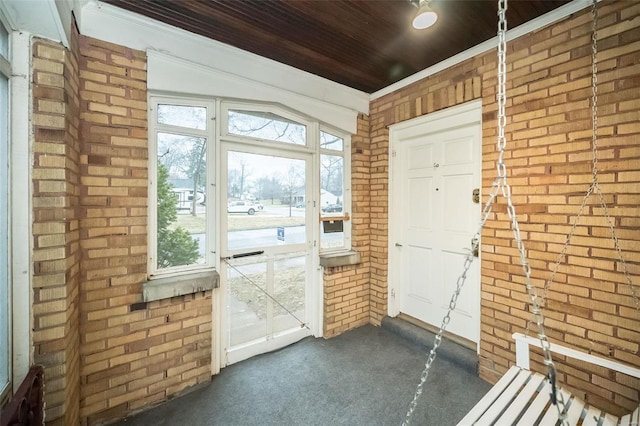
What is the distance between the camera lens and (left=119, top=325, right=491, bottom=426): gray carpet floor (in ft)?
6.41

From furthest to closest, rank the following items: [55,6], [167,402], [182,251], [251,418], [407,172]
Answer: [407,172] → [182,251] → [167,402] → [251,418] → [55,6]

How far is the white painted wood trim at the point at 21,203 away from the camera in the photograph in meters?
1.46

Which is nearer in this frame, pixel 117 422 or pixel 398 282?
pixel 117 422

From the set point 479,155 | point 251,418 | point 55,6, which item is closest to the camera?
point 55,6

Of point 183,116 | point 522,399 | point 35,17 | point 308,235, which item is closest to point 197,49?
point 183,116

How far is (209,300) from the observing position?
2.35m

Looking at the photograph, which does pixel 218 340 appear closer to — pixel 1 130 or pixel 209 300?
pixel 209 300

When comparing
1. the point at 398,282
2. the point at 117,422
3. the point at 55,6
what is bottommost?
the point at 117,422

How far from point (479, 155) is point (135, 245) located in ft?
9.65

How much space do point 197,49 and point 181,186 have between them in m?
1.11

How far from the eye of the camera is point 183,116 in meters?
2.31

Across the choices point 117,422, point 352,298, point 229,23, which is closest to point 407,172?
point 352,298

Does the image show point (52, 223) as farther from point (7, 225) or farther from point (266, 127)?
point (266, 127)

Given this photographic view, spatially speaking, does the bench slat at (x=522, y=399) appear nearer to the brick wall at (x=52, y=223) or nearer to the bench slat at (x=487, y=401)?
the bench slat at (x=487, y=401)
